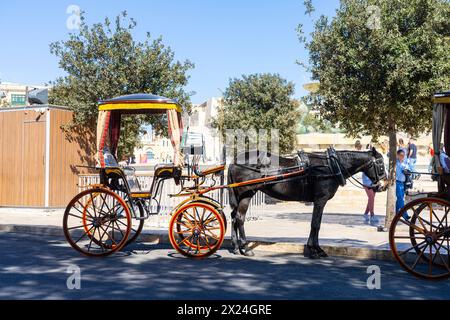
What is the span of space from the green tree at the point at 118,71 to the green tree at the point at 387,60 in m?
6.51

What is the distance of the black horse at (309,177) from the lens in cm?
875

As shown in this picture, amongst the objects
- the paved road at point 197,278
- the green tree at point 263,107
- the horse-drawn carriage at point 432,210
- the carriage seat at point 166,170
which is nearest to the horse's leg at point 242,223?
the paved road at point 197,278

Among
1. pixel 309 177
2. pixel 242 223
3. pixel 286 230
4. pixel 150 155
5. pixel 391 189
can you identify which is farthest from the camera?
pixel 150 155

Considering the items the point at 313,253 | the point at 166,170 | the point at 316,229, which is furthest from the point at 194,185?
the point at 313,253

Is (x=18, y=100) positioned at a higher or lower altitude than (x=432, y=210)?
higher

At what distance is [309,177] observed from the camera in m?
8.84

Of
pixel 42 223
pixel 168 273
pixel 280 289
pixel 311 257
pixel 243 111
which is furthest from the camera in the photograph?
pixel 243 111

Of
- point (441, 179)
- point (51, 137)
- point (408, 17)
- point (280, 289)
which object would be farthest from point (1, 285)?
A: point (51, 137)

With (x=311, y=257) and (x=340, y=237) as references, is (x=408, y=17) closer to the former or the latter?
(x=340, y=237)

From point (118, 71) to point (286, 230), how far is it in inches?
338

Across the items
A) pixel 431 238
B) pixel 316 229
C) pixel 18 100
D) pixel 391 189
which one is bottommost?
pixel 316 229

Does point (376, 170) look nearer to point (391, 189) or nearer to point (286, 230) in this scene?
point (286, 230)

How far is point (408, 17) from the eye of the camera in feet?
38.0

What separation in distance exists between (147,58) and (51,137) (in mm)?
4044
